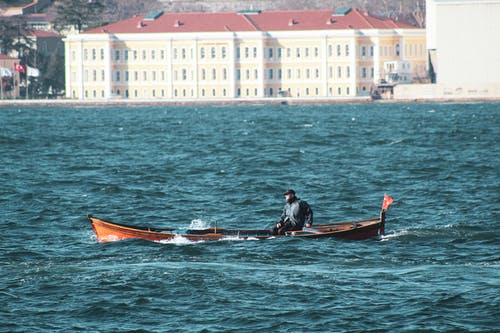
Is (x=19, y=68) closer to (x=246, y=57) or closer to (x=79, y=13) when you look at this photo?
(x=79, y=13)

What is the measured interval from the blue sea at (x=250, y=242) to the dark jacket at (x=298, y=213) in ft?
1.79

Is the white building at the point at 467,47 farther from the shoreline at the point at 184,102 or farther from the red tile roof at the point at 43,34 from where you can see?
the red tile roof at the point at 43,34

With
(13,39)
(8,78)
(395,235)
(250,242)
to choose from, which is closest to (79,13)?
(13,39)

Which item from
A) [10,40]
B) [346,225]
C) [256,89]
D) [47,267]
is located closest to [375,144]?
[346,225]

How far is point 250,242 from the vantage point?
1248 inches

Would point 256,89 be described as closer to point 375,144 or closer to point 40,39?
point 40,39

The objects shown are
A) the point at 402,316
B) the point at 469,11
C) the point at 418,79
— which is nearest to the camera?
the point at 402,316

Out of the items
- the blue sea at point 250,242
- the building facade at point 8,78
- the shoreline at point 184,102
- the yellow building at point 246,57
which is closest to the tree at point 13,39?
the building facade at point 8,78

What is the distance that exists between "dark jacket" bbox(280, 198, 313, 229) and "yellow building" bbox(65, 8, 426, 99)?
12283 centimetres

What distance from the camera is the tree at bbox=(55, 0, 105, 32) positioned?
169 metres

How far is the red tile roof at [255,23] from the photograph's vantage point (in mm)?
158500

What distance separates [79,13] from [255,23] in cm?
2314

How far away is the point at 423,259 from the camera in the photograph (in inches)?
1145

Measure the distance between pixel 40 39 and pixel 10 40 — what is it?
26.0 feet
